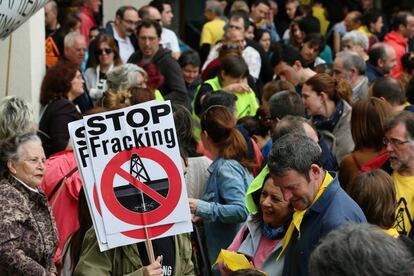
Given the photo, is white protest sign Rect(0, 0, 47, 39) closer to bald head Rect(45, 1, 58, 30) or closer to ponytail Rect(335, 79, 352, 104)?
ponytail Rect(335, 79, 352, 104)

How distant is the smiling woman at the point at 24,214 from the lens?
5484 mm

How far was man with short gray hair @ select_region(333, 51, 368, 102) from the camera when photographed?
973cm

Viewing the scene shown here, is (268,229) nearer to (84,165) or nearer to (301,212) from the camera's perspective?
(301,212)

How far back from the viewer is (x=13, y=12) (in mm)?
6844

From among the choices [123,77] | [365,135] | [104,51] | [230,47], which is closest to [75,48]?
[104,51]

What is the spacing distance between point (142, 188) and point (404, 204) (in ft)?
5.72

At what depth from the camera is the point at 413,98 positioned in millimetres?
8914

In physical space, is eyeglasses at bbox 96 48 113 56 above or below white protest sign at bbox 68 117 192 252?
below

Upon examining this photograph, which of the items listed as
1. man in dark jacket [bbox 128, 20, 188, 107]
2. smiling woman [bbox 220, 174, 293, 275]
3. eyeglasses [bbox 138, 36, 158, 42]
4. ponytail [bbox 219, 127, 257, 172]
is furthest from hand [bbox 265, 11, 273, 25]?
smiling woman [bbox 220, 174, 293, 275]

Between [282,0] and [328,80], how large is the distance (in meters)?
11.9

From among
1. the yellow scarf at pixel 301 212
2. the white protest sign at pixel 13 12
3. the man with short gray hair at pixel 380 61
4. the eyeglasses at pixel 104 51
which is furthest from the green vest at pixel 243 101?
the yellow scarf at pixel 301 212

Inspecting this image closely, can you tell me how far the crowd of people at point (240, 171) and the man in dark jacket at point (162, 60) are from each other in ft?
0.04

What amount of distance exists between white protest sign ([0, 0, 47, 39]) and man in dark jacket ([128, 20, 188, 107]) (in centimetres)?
290

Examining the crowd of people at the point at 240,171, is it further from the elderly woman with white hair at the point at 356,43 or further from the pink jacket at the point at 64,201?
the elderly woman with white hair at the point at 356,43
